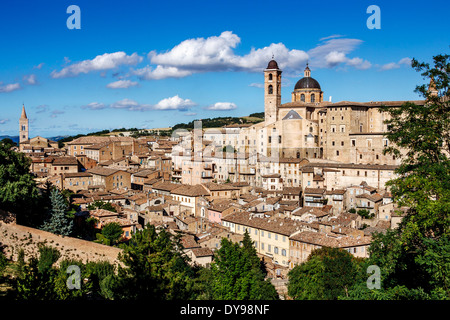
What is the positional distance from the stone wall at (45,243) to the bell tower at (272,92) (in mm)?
46471

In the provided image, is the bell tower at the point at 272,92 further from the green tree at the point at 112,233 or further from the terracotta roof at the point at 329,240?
the green tree at the point at 112,233

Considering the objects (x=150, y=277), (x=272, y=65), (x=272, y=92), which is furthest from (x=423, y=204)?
(x=272, y=65)

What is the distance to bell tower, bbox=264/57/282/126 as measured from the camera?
218ft

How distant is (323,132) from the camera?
2343 inches

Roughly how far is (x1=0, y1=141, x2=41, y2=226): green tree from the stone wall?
1.44 metres

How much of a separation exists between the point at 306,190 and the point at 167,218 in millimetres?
16301

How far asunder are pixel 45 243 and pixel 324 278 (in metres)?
15.1

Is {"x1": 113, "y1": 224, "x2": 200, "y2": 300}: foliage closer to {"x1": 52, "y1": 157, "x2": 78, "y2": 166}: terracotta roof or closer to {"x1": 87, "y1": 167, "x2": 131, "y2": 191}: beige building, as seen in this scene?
{"x1": 87, "y1": 167, "x2": 131, "y2": 191}: beige building

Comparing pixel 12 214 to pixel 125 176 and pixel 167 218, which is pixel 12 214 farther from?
pixel 125 176

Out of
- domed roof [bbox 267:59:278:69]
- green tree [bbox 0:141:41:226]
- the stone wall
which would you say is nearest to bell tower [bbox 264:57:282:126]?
domed roof [bbox 267:59:278:69]

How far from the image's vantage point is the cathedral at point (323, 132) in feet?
181

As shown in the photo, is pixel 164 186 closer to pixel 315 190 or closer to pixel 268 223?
pixel 315 190
